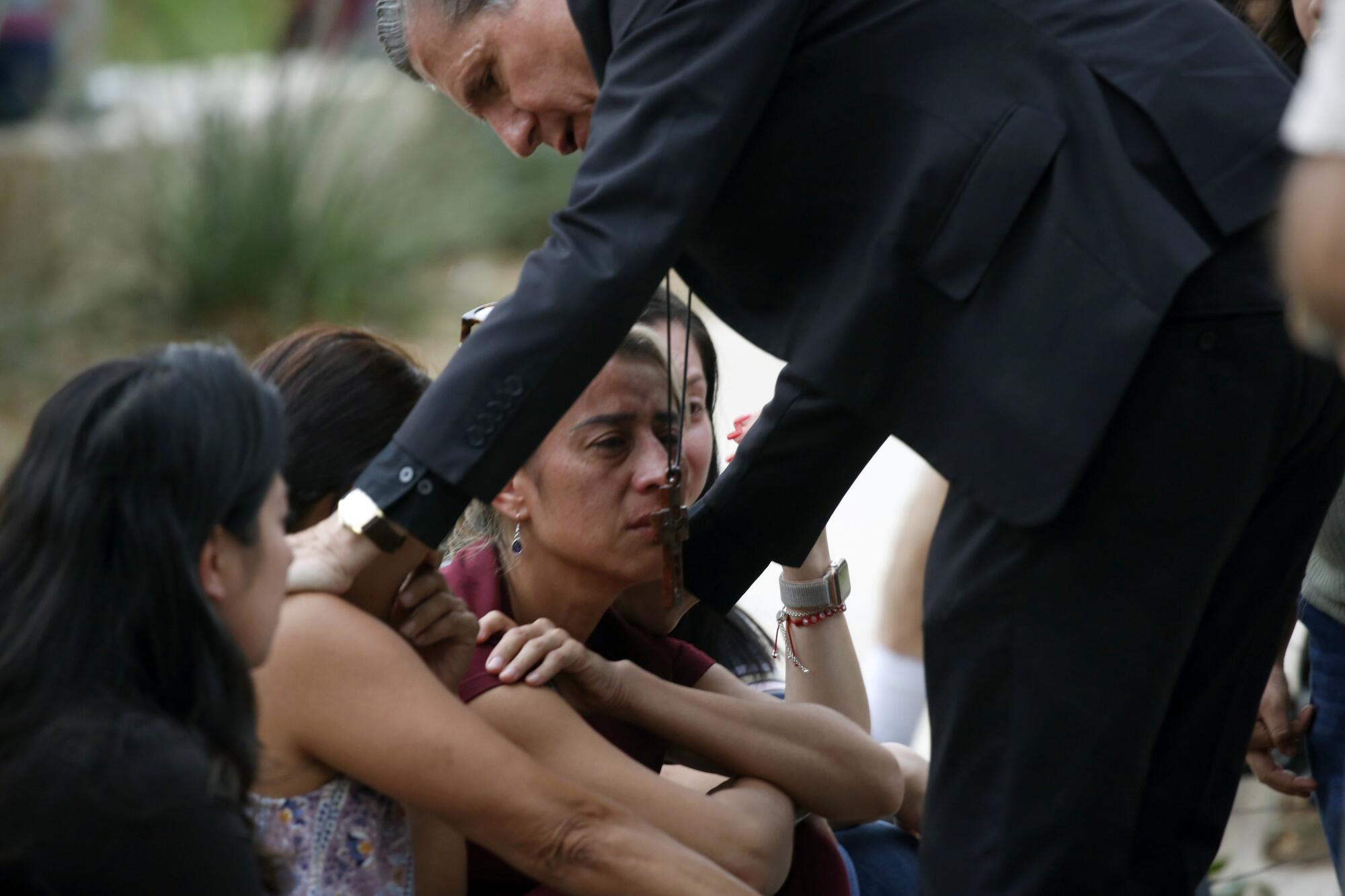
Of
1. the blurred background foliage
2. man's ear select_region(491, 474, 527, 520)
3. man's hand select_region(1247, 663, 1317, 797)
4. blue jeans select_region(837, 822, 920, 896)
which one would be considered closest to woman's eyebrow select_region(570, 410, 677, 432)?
man's ear select_region(491, 474, 527, 520)

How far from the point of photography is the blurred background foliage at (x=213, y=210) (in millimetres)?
7207

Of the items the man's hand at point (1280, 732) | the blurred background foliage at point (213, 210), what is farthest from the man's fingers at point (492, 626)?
the blurred background foliage at point (213, 210)

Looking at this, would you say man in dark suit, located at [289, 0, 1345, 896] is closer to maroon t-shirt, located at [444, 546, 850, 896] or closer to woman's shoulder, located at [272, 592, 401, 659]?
woman's shoulder, located at [272, 592, 401, 659]

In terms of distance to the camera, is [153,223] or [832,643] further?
[153,223]

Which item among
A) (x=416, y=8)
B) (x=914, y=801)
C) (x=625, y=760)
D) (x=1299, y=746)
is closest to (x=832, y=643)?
(x=914, y=801)

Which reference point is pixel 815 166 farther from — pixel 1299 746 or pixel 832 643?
pixel 1299 746

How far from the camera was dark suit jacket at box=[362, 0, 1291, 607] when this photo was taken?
5.61 feet

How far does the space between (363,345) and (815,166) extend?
659mm

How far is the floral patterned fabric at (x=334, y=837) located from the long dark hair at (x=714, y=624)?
31.7 inches

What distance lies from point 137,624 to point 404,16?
96cm

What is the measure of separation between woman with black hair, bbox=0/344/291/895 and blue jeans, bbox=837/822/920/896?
120 centimetres

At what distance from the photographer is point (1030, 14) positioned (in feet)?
5.87

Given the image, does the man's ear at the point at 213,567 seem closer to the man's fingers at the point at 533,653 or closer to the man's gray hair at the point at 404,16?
the man's fingers at the point at 533,653

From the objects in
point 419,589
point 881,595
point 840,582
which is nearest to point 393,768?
point 419,589
